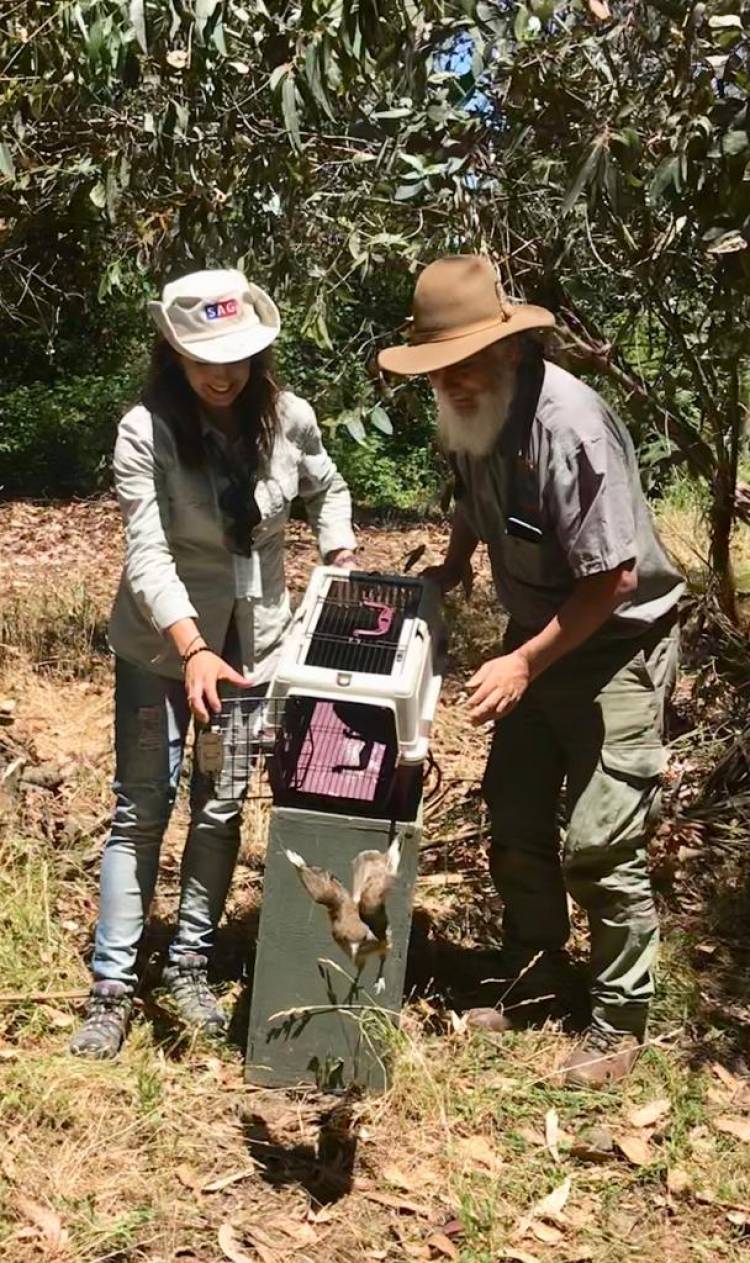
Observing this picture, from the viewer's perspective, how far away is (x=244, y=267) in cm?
452

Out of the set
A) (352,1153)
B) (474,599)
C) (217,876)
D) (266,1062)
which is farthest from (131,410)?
(474,599)

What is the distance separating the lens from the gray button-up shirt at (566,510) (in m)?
2.82

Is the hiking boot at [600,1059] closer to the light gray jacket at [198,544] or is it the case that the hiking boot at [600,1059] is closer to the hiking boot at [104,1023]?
the hiking boot at [104,1023]

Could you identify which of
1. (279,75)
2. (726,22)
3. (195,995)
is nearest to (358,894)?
(195,995)

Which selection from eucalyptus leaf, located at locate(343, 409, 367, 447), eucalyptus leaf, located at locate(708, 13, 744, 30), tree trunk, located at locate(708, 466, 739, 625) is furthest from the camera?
tree trunk, located at locate(708, 466, 739, 625)

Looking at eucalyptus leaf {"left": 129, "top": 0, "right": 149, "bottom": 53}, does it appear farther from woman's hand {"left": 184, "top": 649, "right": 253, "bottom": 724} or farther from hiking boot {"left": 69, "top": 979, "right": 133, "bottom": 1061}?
hiking boot {"left": 69, "top": 979, "right": 133, "bottom": 1061}

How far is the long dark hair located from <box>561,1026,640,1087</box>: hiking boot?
5.23ft

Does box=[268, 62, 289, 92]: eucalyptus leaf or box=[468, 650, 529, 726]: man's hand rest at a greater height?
box=[268, 62, 289, 92]: eucalyptus leaf

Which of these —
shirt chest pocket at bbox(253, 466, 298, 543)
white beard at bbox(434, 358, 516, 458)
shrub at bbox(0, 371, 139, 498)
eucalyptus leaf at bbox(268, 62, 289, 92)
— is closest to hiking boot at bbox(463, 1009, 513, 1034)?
shirt chest pocket at bbox(253, 466, 298, 543)

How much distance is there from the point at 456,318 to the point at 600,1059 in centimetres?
175

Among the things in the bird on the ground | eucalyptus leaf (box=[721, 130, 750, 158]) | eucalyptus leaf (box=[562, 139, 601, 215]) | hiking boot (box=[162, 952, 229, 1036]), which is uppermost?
eucalyptus leaf (box=[721, 130, 750, 158])

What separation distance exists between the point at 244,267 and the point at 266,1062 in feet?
8.69

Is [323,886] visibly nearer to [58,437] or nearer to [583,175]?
[583,175]

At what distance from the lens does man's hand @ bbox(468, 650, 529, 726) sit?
9.26ft
